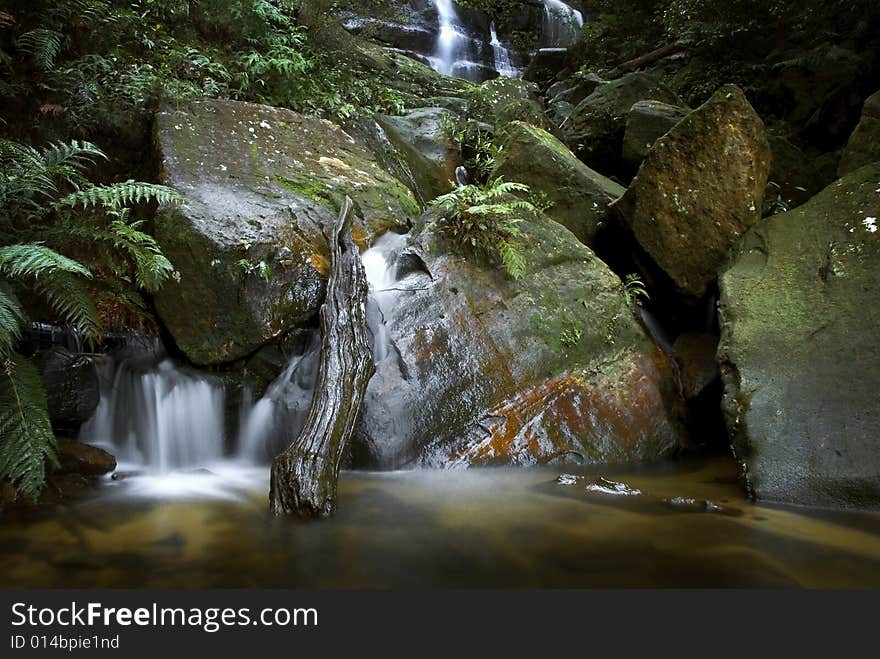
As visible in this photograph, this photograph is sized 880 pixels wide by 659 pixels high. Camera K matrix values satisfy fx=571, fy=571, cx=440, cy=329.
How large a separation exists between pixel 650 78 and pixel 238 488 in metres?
9.26

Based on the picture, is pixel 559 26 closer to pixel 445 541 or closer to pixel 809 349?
pixel 809 349

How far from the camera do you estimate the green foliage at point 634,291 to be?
18.3 ft

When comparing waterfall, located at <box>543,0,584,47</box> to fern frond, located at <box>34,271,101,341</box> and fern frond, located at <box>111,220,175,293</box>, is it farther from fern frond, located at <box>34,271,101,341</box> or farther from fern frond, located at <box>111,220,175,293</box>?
fern frond, located at <box>34,271,101,341</box>

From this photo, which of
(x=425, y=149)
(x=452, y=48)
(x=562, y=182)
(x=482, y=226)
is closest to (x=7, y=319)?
(x=482, y=226)

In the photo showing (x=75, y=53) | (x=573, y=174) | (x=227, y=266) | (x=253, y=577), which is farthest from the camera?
(x=573, y=174)

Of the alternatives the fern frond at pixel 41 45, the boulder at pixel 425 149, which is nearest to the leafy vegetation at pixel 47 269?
the fern frond at pixel 41 45

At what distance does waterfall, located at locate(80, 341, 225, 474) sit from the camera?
15.0 ft

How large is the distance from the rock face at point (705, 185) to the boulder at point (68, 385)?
529cm

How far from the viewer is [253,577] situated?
269 centimetres

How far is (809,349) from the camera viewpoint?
4.22m

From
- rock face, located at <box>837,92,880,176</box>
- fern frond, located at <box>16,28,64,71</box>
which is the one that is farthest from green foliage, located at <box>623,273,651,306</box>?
fern frond, located at <box>16,28,64,71</box>

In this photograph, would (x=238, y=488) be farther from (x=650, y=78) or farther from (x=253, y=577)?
(x=650, y=78)

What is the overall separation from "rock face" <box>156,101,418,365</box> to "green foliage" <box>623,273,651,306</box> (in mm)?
2446

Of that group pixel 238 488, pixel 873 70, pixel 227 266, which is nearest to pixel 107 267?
pixel 227 266
